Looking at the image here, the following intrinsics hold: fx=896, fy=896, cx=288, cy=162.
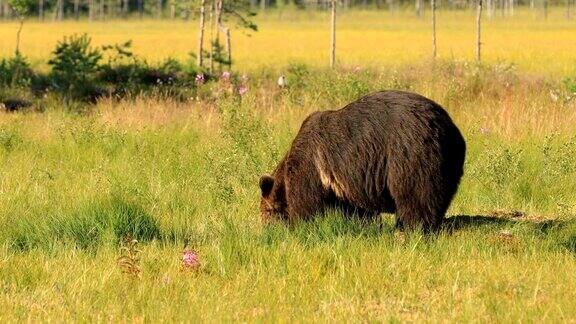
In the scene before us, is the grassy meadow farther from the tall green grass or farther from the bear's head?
the bear's head

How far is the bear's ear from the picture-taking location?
6824mm

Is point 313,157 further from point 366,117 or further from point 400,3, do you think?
point 400,3

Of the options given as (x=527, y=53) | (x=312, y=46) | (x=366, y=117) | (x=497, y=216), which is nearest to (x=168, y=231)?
(x=366, y=117)

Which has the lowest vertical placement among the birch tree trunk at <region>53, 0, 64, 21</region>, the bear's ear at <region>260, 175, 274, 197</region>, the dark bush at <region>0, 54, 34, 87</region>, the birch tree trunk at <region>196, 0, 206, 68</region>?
the bear's ear at <region>260, 175, 274, 197</region>

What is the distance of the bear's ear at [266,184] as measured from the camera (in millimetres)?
6824

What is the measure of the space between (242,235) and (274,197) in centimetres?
88

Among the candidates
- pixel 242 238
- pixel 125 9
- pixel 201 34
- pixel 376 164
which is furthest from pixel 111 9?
pixel 242 238

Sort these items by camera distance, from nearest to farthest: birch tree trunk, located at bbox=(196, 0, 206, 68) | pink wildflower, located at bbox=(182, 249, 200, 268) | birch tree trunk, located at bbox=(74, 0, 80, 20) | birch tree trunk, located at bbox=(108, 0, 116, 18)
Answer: pink wildflower, located at bbox=(182, 249, 200, 268), birch tree trunk, located at bbox=(196, 0, 206, 68), birch tree trunk, located at bbox=(74, 0, 80, 20), birch tree trunk, located at bbox=(108, 0, 116, 18)

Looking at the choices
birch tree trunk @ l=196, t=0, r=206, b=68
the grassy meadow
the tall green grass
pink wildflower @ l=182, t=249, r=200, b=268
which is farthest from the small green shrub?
pink wildflower @ l=182, t=249, r=200, b=268

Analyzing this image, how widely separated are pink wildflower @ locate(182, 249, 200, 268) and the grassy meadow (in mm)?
55

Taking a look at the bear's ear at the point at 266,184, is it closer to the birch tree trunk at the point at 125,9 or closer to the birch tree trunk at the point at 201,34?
the birch tree trunk at the point at 201,34

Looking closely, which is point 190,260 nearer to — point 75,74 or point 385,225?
point 385,225

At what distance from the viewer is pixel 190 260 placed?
532 cm

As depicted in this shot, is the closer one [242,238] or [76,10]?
[242,238]
